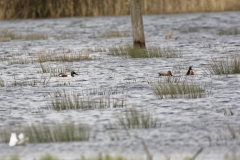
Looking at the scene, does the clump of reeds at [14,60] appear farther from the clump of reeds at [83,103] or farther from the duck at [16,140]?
the duck at [16,140]

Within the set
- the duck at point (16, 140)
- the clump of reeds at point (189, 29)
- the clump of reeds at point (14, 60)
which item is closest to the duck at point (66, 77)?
the clump of reeds at point (14, 60)

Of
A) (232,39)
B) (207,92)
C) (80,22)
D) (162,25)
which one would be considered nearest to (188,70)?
(207,92)

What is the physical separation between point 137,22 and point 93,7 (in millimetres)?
14746

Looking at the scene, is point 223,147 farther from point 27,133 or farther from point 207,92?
point 207,92

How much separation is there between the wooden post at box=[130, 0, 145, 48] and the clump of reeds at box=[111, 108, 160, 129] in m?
9.83

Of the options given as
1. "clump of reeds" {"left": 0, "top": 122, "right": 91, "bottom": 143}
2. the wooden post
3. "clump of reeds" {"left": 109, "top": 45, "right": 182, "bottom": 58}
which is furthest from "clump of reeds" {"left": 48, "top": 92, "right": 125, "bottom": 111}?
the wooden post

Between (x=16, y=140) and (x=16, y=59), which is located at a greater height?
(x=16, y=140)

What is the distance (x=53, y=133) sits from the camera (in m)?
7.65

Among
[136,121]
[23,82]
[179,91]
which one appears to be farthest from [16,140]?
[23,82]

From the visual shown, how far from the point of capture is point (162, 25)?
96.7 ft

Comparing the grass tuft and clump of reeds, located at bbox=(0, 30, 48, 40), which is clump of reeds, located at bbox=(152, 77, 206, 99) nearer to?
the grass tuft

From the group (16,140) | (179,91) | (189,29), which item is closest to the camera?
(16,140)

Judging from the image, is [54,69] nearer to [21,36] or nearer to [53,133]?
[53,133]

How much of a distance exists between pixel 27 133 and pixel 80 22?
973 inches
